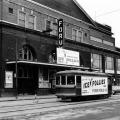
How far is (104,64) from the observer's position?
55500 mm

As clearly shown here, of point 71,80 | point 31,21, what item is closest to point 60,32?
point 31,21

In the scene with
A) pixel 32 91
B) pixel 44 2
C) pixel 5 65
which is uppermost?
pixel 44 2

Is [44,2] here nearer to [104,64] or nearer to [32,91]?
[32,91]

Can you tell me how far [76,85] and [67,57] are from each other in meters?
14.9

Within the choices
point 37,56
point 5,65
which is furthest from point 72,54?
point 5,65

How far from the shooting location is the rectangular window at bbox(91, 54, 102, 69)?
51531 millimetres

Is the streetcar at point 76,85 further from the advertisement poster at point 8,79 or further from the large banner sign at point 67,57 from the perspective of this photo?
the large banner sign at point 67,57

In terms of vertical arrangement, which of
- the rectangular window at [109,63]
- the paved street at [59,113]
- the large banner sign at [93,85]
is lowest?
the paved street at [59,113]

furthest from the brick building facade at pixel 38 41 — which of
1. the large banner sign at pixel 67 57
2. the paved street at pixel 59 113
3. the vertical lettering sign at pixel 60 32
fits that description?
the paved street at pixel 59 113

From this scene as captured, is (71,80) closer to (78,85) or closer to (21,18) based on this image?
(78,85)

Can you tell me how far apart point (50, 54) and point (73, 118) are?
2713 cm

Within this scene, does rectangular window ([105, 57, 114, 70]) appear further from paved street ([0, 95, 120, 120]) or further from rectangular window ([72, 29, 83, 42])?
paved street ([0, 95, 120, 120])

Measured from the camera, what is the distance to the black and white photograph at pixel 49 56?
27.2m

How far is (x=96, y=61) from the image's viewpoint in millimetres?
52969
